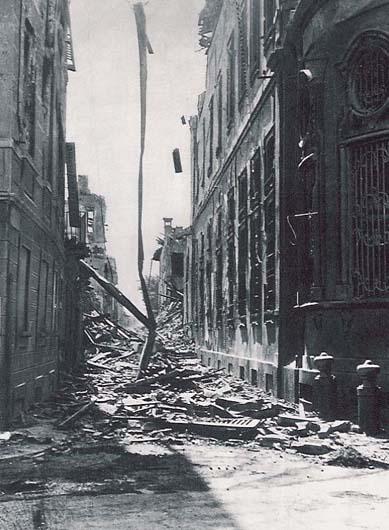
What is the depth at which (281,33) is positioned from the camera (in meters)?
14.9

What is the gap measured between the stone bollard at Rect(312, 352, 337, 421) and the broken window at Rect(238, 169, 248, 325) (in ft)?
26.6

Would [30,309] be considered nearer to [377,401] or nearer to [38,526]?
[377,401]

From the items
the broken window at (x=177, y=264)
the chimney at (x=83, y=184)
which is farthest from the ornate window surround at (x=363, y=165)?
the chimney at (x=83, y=184)

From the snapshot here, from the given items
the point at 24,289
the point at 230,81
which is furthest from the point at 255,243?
the point at 230,81

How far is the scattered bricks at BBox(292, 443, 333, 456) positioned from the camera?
861 centimetres

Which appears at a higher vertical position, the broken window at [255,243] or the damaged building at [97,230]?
the damaged building at [97,230]

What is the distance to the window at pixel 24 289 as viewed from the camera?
12.4 metres

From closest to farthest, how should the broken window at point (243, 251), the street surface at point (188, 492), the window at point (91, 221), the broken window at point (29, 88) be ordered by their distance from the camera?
the street surface at point (188, 492), the broken window at point (29, 88), the broken window at point (243, 251), the window at point (91, 221)

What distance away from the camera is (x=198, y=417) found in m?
11.9

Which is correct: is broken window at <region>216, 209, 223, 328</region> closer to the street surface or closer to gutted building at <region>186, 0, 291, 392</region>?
gutted building at <region>186, 0, 291, 392</region>

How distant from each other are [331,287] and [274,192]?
3.83 m

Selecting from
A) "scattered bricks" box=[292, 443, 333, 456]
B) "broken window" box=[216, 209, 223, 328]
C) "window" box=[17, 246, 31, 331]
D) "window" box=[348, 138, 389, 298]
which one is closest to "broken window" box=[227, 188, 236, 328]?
"broken window" box=[216, 209, 223, 328]

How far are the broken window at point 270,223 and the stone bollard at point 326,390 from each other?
157 inches

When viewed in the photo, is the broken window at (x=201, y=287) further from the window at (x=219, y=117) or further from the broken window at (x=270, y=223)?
the broken window at (x=270, y=223)
